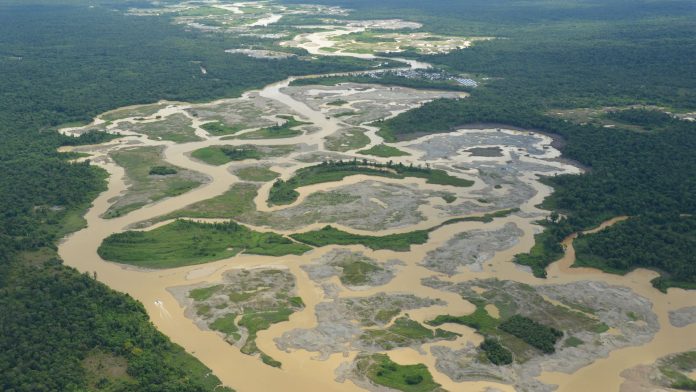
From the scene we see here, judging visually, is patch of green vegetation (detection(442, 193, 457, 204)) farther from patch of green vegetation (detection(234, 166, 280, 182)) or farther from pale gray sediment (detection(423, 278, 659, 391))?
patch of green vegetation (detection(234, 166, 280, 182))

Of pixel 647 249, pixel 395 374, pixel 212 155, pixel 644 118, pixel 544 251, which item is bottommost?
pixel 395 374

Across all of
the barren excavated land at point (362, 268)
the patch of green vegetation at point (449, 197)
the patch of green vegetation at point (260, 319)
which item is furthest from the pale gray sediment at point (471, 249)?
the patch of green vegetation at point (260, 319)

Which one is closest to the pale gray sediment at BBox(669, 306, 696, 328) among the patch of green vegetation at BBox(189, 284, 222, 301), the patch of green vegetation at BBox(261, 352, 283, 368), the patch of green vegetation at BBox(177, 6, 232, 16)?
the patch of green vegetation at BBox(261, 352, 283, 368)

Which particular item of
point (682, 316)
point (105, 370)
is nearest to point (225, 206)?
point (105, 370)

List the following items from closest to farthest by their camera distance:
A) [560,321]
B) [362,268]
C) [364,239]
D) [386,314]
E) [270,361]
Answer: [270,361] < [560,321] < [386,314] < [362,268] < [364,239]

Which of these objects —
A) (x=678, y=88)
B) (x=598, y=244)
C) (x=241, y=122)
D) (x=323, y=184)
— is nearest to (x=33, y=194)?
(x=323, y=184)

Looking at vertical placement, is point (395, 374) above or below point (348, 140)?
below

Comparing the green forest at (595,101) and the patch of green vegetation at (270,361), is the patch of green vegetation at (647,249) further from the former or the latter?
the patch of green vegetation at (270,361)

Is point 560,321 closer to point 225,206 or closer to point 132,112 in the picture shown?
point 225,206
